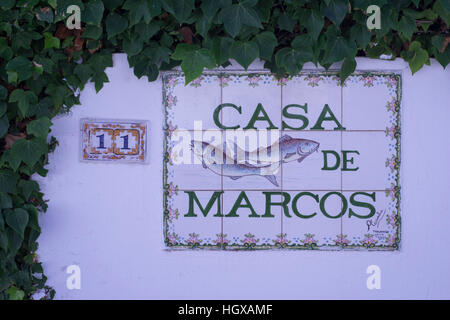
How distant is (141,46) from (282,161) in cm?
66

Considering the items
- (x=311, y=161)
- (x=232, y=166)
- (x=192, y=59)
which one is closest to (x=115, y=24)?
(x=192, y=59)

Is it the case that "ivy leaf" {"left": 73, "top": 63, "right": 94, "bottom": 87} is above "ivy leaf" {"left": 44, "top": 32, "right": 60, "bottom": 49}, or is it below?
below

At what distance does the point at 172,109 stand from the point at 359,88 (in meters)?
0.71

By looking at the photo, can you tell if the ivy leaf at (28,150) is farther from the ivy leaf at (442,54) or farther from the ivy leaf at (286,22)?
the ivy leaf at (442,54)

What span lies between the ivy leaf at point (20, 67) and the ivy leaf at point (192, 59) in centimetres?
51

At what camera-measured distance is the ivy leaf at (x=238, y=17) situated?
4.73 feet

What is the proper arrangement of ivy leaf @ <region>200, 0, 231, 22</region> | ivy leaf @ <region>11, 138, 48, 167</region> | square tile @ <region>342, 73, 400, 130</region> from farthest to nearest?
square tile @ <region>342, 73, 400, 130</region> → ivy leaf @ <region>11, 138, 48, 167</region> → ivy leaf @ <region>200, 0, 231, 22</region>

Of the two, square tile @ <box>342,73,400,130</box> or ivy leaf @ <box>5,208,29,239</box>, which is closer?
ivy leaf @ <box>5,208,29,239</box>

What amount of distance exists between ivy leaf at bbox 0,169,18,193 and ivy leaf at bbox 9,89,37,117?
0.71 feet

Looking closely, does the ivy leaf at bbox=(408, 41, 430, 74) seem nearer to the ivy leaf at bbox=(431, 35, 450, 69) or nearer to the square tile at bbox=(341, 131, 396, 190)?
the ivy leaf at bbox=(431, 35, 450, 69)

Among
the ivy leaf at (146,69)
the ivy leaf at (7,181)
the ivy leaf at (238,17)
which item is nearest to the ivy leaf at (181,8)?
the ivy leaf at (238,17)

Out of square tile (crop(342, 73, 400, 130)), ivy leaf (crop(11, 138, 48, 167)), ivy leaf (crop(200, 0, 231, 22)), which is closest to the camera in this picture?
ivy leaf (crop(200, 0, 231, 22))

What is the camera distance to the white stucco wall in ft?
5.44

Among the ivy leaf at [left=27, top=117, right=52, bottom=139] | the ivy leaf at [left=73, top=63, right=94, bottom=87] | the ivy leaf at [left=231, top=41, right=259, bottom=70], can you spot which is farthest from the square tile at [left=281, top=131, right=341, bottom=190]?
the ivy leaf at [left=27, top=117, right=52, bottom=139]
